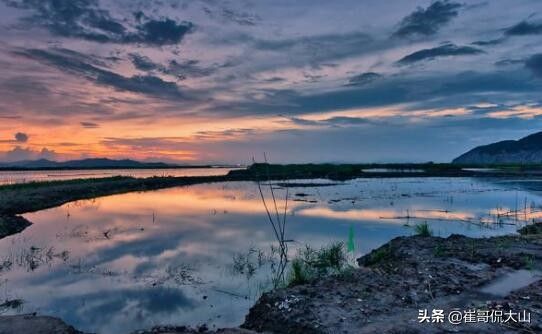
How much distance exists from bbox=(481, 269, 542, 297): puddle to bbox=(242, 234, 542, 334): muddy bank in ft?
0.07

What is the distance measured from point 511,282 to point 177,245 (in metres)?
12.6

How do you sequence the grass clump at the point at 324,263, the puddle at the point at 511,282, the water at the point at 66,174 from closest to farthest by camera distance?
the puddle at the point at 511,282 → the grass clump at the point at 324,263 → the water at the point at 66,174

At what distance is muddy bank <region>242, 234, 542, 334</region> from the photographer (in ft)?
25.5

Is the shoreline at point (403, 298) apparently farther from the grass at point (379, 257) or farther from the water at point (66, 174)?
the water at point (66, 174)

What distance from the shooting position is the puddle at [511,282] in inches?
383

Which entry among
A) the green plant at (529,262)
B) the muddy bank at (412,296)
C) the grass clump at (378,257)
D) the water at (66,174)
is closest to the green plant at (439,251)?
the muddy bank at (412,296)

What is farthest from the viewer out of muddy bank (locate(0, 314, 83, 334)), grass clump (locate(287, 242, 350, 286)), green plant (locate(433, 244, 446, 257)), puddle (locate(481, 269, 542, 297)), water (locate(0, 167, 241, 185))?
water (locate(0, 167, 241, 185))

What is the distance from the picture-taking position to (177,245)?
17875 mm

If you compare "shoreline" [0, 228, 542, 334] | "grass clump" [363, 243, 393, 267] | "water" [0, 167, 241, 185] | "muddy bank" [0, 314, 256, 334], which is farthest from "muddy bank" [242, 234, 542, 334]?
"water" [0, 167, 241, 185]

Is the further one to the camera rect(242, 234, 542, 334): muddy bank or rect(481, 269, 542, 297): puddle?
rect(481, 269, 542, 297): puddle

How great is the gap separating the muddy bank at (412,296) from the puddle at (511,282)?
20 mm

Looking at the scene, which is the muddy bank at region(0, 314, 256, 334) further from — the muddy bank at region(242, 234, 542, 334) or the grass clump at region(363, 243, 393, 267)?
the grass clump at region(363, 243, 393, 267)

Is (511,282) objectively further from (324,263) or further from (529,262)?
(324,263)

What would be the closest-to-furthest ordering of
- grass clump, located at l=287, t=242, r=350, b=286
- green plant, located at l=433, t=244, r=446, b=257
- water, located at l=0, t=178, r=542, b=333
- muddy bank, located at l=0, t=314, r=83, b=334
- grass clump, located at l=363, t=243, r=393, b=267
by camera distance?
1. muddy bank, located at l=0, t=314, r=83, b=334
2. water, located at l=0, t=178, r=542, b=333
3. grass clump, located at l=287, t=242, r=350, b=286
4. green plant, located at l=433, t=244, r=446, b=257
5. grass clump, located at l=363, t=243, r=393, b=267
